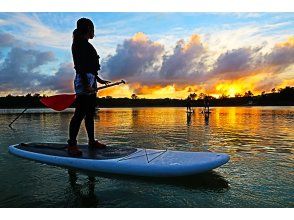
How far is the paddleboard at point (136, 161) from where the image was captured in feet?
15.3

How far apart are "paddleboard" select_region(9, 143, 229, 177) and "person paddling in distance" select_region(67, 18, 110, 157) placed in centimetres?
32

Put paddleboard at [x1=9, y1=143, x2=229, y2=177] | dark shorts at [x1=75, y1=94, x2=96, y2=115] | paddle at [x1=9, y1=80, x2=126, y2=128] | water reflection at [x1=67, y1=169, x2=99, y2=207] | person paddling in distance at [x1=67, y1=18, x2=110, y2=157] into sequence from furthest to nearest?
1. paddle at [x1=9, y1=80, x2=126, y2=128]
2. dark shorts at [x1=75, y1=94, x2=96, y2=115]
3. person paddling in distance at [x1=67, y1=18, x2=110, y2=157]
4. paddleboard at [x1=9, y1=143, x2=229, y2=177]
5. water reflection at [x1=67, y1=169, x2=99, y2=207]

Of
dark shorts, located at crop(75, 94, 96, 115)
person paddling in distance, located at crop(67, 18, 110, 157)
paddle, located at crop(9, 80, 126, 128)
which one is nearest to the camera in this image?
person paddling in distance, located at crop(67, 18, 110, 157)

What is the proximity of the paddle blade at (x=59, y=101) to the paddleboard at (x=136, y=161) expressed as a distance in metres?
0.92

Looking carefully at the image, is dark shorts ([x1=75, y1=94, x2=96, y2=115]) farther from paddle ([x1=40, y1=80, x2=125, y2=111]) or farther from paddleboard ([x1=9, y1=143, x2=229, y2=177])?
paddleboard ([x1=9, y1=143, x2=229, y2=177])

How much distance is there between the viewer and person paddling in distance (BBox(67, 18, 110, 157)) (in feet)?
18.3

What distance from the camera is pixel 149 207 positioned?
362cm

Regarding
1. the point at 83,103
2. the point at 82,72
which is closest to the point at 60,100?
the point at 83,103

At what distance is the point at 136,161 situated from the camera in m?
5.01

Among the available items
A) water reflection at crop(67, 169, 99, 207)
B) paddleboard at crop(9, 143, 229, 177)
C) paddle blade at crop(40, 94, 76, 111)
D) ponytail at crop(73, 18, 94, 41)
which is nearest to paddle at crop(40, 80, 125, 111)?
paddle blade at crop(40, 94, 76, 111)

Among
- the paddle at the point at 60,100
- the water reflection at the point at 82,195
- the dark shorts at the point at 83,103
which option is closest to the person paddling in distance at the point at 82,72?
the dark shorts at the point at 83,103

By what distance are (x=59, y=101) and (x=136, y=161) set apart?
253 cm

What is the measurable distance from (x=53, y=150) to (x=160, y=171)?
2.79m

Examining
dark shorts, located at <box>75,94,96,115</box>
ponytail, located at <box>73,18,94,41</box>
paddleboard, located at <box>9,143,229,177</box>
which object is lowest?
paddleboard, located at <box>9,143,229,177</box>
